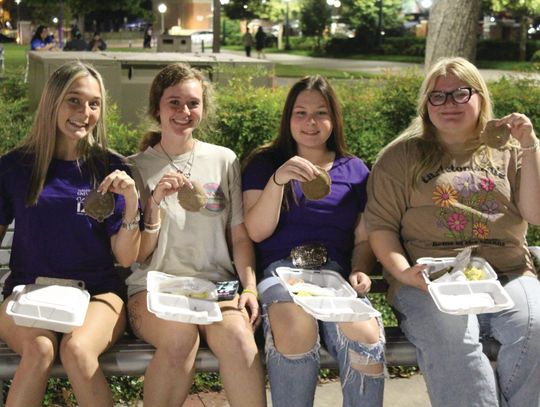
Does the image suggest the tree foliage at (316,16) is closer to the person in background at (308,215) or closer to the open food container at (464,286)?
the person in background at (308,215)

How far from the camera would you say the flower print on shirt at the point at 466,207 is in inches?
136

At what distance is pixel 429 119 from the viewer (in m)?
3.66

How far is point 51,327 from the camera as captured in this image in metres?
2.94

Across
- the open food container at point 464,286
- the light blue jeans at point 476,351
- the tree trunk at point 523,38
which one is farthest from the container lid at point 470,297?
the tree trunk at point 523,38

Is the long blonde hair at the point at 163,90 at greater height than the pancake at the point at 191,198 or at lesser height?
greater

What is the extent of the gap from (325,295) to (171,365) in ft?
2.21

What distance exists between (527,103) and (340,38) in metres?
36.1

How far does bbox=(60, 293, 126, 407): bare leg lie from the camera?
294 centimetres

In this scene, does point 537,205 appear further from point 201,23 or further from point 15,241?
point 201,23

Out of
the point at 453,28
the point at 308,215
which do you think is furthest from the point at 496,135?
the point at 453,28

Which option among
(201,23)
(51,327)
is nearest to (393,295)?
(51,327)

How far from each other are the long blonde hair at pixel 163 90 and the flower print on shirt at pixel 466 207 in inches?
44.2

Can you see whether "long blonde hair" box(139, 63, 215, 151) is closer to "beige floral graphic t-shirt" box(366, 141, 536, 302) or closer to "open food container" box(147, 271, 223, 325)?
"open food container" box(147, 271, 223, 325)

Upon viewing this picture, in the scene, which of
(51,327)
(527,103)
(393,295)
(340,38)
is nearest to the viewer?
(51,327)
